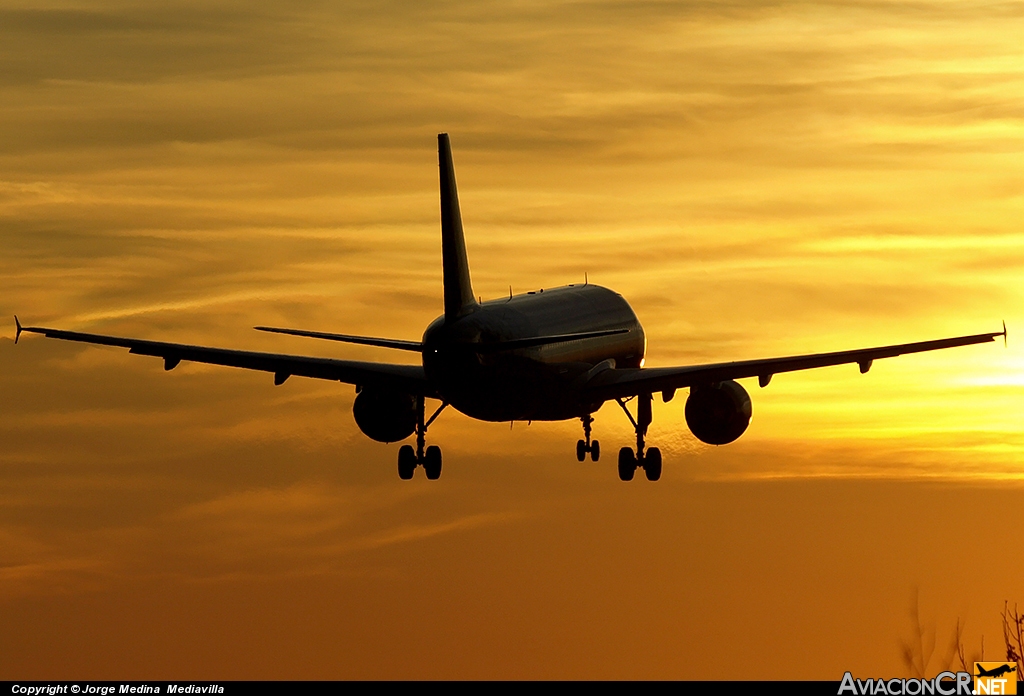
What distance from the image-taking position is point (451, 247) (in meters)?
73.6

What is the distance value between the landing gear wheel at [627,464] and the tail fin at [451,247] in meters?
9.84

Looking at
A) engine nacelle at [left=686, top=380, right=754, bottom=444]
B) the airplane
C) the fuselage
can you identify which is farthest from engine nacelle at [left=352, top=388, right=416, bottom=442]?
engine nacelle at [left=686, top=380, right=754, bottom=444]

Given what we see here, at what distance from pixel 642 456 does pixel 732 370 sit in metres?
6.39

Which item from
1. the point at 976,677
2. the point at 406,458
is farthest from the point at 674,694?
the point at 406,458

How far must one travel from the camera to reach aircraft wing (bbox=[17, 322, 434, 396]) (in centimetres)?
7738

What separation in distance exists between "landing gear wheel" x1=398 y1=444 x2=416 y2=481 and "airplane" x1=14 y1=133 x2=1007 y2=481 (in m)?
0.04

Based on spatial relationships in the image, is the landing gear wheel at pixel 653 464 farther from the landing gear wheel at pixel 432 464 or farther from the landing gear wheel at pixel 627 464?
the landing gear wheel at pixel 432 464

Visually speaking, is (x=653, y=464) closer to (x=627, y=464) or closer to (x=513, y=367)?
(x=627, y=464)

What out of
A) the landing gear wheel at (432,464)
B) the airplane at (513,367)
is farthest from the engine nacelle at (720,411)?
the landing gear wheel at (432,464)

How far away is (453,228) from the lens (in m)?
74.2

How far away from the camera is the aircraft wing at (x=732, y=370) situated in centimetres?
7238

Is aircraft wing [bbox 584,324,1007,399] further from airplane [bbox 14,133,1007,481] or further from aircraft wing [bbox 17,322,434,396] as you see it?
aircraft wing [bbox 17,322,434,396]

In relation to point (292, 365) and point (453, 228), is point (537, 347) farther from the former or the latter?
point (292, 365)

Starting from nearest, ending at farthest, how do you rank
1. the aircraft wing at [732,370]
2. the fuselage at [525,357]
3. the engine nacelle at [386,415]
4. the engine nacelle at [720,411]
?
the fuselage at [525,357], the aircraft wing at [732,370], the engine nacelle at [720,411], the engine nacelle at [386,415]
